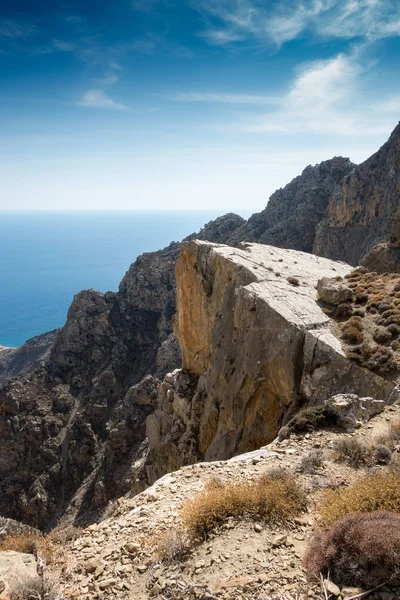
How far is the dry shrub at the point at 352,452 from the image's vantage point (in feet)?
29.3

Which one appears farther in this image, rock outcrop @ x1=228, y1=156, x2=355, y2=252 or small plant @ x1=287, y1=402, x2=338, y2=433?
rock outcrop @ x1=228, y1=156, x2=355, y2=252

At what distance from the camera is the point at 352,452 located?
9.20 meters

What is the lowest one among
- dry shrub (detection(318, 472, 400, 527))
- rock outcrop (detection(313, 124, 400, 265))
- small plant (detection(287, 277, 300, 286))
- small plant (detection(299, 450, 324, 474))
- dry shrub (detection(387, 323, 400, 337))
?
small plant (detection(299, 450, 324, 474))

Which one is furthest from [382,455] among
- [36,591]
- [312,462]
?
[36,591]

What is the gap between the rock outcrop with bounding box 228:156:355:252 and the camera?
88.6 m

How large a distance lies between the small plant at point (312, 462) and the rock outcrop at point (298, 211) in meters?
78.3

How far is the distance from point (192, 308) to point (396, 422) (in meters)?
20.9

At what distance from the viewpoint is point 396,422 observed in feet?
34.0

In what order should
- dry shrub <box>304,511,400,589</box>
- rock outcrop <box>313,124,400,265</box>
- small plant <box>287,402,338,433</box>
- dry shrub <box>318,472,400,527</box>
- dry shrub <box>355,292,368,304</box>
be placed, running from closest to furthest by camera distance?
dry shrub <box>304,511,400,589</box> → dry shrub <box>318,472,400,527</box> → small plant <box>287,402,338,433</box> → dry shrub <box>355,292,368,304</box> → rock outcrop <box>313,124,400,265</box>

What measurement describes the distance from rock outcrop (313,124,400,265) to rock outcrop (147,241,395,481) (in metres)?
44.8

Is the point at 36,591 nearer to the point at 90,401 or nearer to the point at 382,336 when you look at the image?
the point at 382,336

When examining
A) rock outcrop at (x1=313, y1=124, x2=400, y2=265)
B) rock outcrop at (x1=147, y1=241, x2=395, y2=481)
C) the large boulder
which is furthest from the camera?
rock outcrop at (x1=313, y1=124, x2=400, y2=265)

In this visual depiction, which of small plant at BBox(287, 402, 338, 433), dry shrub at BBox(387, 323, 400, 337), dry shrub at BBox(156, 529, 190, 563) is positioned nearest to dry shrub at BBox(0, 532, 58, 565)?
dry shrub at BBox(156, 529, 190, 563)

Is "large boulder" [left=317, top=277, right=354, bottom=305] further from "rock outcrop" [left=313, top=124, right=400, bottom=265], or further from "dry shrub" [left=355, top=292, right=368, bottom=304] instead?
"rock outcrop" [left=313, top=124, right=400, bottom=265]
